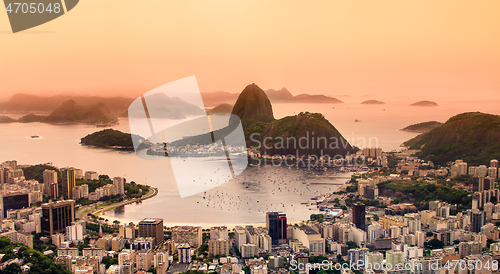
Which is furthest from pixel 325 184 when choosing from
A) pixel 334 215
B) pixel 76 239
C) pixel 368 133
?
pixel 368 133

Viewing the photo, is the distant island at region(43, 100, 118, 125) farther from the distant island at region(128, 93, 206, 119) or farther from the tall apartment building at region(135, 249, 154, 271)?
the tall apartment building at region(135, 249, 154, 271)

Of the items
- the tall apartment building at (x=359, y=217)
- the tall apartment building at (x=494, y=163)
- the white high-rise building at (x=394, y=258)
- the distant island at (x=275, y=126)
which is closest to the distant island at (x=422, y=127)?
the distant island at (x=275, y=126)

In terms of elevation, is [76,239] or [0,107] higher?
[0,107]

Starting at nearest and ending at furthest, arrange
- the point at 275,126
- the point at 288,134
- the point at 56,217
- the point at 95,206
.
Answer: the point at 56,217
the point at 95,206
the point at 288,134
the point at 275,126

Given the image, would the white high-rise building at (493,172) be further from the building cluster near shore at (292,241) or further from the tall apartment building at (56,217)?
the tall apartment building at (56,217)

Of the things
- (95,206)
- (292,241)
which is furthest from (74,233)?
(292,241)

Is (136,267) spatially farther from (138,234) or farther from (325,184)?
(325,184)

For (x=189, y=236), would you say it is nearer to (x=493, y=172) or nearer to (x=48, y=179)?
(x=48, y=179)

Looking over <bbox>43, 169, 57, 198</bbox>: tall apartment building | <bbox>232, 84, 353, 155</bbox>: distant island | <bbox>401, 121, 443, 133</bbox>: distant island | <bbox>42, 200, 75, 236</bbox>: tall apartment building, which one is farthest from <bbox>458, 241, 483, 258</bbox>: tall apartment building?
<bbox>401, 121, 443, 133</bbox>: distant island

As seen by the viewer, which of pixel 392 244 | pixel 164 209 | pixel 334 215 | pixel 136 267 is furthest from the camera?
pixel 164 209
